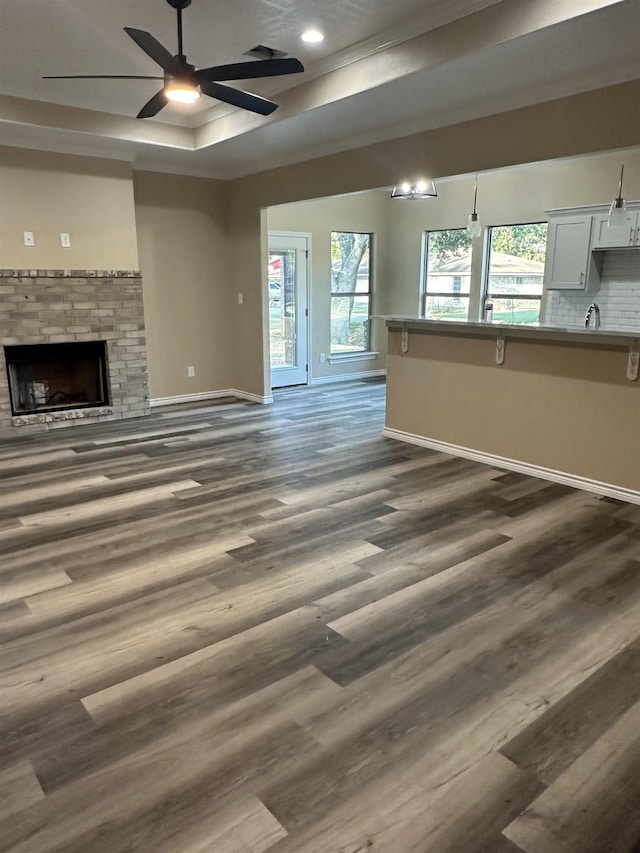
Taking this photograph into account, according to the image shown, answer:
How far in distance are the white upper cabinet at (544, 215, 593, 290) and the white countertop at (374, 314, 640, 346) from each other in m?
2.26

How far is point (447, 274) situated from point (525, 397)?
4084 mm

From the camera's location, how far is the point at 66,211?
584 cm

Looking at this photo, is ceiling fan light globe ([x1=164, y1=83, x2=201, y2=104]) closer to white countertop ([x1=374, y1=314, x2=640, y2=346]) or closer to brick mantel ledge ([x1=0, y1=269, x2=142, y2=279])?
white countertop ([x1=374, y1=314, x2=640, y2=346])

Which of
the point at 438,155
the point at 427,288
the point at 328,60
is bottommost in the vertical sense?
the point at 427,288

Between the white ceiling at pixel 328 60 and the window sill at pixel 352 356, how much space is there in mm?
3437

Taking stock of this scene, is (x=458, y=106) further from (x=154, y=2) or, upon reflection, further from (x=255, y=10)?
(x=154, y=2)

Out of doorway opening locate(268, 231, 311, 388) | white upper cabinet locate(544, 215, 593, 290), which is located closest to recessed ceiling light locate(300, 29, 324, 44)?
white upper cabinet locate(544, 215, 593, 290)

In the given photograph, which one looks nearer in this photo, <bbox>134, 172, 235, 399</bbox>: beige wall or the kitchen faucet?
the kitchen faucet

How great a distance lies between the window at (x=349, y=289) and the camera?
8.48m

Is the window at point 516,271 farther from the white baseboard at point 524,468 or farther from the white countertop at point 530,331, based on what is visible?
the white baseboard at point 524,468

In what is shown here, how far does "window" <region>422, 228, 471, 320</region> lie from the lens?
7863mm

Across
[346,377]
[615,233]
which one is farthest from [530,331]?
[346,377]

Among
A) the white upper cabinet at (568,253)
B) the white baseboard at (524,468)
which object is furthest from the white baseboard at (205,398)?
the white upper cabinet at (568,253)

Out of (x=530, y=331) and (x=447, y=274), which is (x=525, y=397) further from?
(x=447, y=274)
